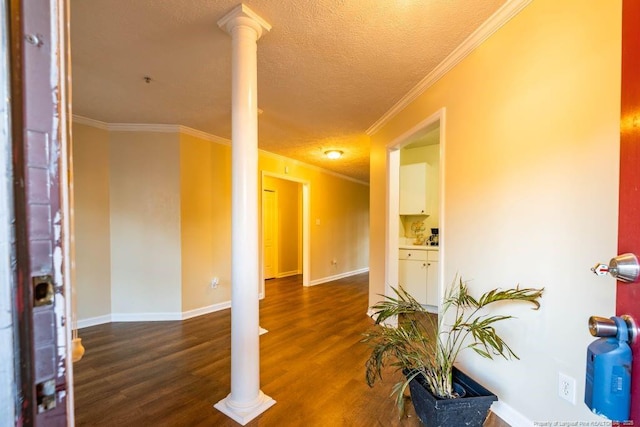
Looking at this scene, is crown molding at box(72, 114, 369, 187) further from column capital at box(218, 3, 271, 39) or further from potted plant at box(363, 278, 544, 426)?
potted plant at box(363, 278, 544, 426)

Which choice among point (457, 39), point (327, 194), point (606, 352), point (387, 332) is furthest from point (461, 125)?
point (327, 194)

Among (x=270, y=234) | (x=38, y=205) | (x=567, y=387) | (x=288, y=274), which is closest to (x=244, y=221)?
(x=38, y=205)

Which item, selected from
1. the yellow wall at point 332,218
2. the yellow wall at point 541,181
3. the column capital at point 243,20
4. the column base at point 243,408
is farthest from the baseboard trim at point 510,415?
the yellow wall at point 332,218

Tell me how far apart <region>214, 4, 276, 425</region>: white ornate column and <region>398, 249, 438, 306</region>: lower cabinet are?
8.26 ft

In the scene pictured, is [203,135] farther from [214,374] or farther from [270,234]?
[270,234]

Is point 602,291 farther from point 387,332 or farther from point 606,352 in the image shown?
point 387,332

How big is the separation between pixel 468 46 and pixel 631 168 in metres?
1.51

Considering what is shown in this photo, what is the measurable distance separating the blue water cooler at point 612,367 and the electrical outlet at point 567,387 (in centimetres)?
75

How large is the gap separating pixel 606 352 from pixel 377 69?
82.0 inches

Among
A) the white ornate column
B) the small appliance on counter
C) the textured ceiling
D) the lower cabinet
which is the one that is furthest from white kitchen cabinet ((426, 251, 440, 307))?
the white ornate column

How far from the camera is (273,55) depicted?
1938mm

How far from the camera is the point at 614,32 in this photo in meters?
1.10

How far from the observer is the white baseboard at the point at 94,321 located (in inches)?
120

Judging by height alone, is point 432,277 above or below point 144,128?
below
